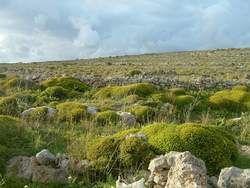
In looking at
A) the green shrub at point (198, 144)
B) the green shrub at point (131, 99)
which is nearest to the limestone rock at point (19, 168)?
the green shrub at point (198, 144)

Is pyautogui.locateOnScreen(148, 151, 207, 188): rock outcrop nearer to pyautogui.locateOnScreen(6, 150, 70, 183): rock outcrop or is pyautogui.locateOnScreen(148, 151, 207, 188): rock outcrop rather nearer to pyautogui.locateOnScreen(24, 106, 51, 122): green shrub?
pyautogui.locateOnScreen(6, 150, 70, 183): rock outcrop

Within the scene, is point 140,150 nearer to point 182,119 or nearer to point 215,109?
point 182,119

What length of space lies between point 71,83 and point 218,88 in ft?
25.8

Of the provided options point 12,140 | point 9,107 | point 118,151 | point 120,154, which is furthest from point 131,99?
point 120,154

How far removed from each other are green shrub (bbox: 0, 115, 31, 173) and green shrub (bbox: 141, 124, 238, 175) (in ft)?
9.18

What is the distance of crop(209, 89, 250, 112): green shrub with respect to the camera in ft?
66.7

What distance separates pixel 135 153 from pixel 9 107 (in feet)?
29.2

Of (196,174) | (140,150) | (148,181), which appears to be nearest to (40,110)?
(140,150)

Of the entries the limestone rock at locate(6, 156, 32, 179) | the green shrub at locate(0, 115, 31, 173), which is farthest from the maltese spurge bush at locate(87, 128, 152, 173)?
the green shrub at locate(0, 115, 31, 173)

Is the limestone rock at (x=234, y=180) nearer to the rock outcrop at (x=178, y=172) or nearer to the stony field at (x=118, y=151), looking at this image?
the stony field at (x=118, y=151)

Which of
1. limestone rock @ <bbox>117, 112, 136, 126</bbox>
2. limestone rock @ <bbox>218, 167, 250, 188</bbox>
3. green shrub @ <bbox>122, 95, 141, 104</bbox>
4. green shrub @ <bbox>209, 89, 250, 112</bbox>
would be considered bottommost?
green shrub @ <bbox>209, 89, 250, 112</bbox>

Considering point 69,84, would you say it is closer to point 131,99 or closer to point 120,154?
point 131,99

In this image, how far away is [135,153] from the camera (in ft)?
31.0

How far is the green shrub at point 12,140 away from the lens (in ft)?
32.3
